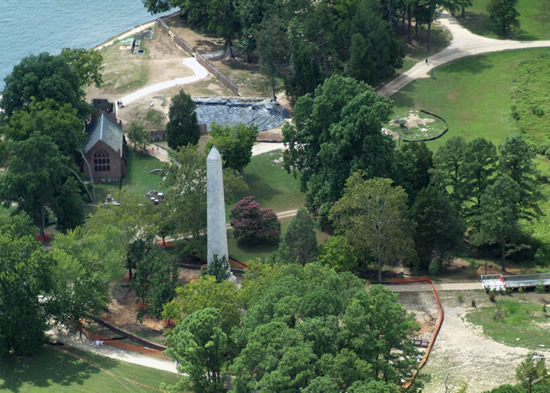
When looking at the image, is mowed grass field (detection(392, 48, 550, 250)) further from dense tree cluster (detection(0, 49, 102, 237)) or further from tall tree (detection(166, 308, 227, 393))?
tall tree (detection(166, 308, 227, 393))

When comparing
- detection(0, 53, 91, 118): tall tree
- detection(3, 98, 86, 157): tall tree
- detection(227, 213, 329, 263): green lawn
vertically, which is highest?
detection(0, 53, 91, 118): tall tree

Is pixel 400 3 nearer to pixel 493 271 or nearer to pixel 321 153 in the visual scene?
pixel 321 153

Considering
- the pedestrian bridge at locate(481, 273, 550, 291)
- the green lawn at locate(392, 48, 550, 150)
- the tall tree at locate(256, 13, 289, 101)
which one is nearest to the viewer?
the pedestrian bridge at locate(481, 273, 550, 291)

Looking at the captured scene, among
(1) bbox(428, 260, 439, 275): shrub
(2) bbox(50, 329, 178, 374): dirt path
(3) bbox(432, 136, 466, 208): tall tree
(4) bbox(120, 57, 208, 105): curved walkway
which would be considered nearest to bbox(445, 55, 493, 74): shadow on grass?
(4) bbox(120, 57, 208, 105): curved walkway

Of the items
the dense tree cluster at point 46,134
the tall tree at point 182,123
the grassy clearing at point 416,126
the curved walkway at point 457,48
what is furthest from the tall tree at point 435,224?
the curved walkway at point 457,48

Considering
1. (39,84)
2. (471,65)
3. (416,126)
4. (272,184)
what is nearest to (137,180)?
(272,184)

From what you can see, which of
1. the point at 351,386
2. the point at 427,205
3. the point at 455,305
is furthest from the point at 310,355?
the point at 427,205

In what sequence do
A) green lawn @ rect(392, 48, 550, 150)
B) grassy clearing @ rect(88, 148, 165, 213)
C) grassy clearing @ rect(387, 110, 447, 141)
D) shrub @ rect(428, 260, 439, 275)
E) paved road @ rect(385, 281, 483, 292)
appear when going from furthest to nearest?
green lawn @ rect(392, 48, 550, 150) < grassy clearing @ rect(387, 110, 447, 141) < grassy clearing @ rect(88, 148, 165, 213) < shrub @ rect(428, 260, 439, 275) < paved road @ rect(385, 281, 483, 292)
